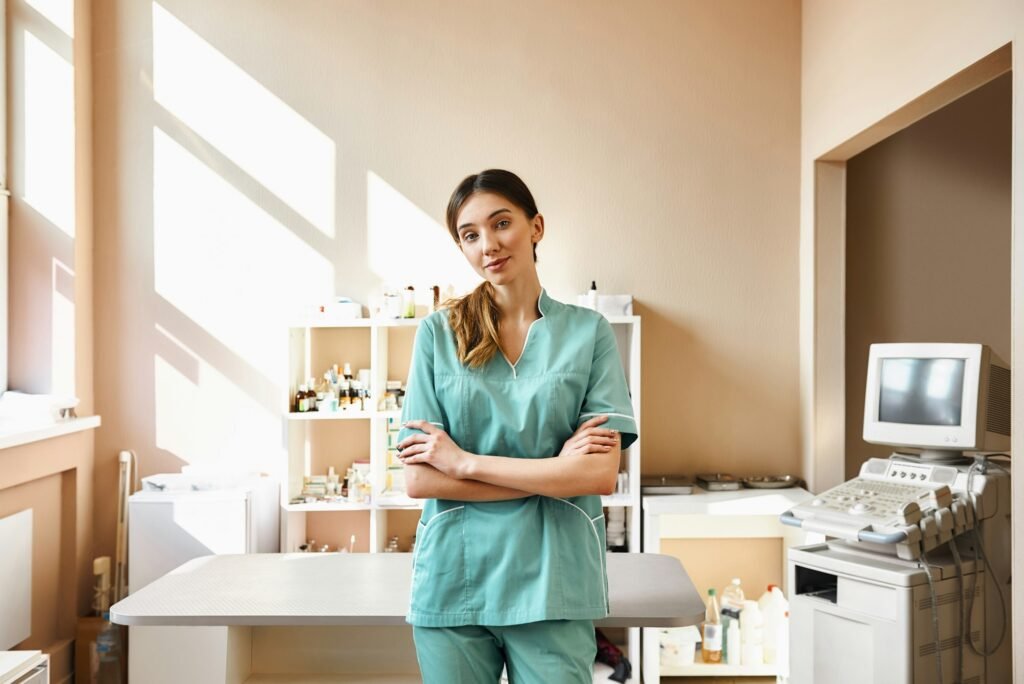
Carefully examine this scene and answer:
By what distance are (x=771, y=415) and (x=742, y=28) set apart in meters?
1.86

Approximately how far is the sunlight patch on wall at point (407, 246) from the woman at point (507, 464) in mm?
2436

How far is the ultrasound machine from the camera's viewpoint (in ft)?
8.91

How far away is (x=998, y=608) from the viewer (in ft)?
9.32

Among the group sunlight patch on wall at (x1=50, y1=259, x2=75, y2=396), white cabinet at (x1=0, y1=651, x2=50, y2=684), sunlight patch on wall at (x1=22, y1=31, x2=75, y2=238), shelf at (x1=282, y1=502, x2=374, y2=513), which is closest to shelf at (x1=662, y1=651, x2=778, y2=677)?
shelf at (x1=282, y1=502, x2=374, y2=513)

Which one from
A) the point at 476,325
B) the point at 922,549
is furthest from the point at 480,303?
the point at 922,549

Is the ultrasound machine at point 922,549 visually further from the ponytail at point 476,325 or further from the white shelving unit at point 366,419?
the ponytail at point 476,325

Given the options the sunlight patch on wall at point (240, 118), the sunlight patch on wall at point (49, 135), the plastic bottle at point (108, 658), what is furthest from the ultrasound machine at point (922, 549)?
the sunlight patch on wall at point (49, 135)

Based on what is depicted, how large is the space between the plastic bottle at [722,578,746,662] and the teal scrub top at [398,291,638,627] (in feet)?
7.98

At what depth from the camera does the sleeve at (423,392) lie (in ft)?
5.52

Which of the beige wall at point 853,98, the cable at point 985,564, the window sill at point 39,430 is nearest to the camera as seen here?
the beige wall at point 853,98

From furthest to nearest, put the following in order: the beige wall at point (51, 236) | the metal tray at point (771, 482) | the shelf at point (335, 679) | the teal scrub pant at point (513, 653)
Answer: the metal tray at point (771, 482) < the beige wall at point (51, 236) < the shelf at point (335, 679) < the teal scrub pant at point (513, 653)

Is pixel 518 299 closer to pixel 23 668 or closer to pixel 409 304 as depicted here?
pixel 23 668

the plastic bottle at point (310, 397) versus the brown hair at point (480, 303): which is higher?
the brown hair at point (480, 303)

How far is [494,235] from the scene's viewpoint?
164 centimetres
